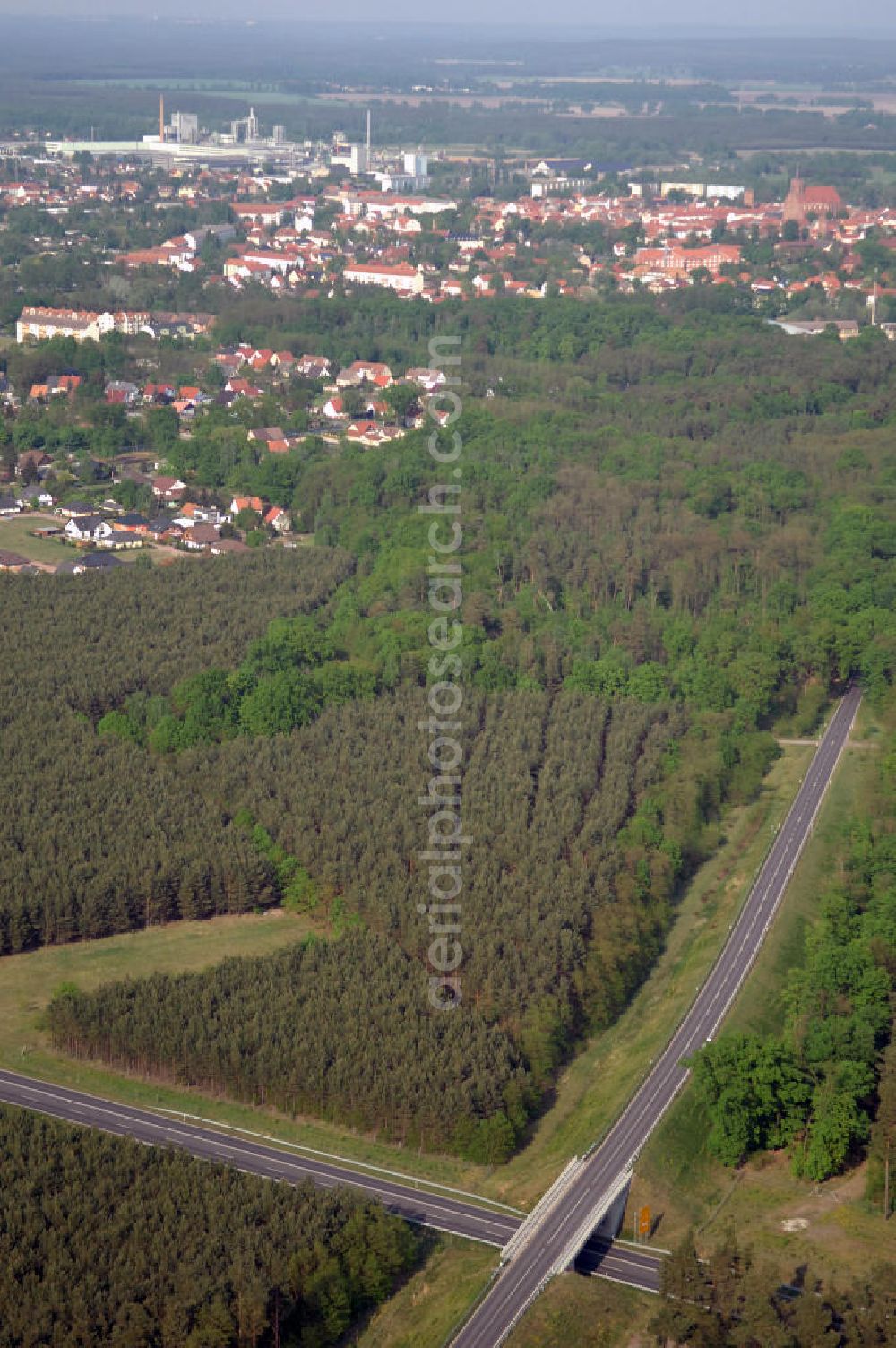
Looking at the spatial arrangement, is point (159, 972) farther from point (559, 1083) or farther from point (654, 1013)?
point (654, 1013)

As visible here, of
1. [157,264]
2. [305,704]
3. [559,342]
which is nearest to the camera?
[305,704]

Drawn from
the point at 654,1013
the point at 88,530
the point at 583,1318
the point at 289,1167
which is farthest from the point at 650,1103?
the point at 88,530

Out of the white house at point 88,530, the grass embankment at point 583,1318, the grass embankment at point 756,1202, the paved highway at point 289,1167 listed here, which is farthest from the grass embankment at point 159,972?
the white house at point 88,530

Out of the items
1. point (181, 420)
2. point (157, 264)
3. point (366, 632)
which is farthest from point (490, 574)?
point (157, 264)

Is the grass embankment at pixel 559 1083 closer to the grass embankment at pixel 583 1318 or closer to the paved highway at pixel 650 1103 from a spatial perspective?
the paved highway at pixel 650 1103

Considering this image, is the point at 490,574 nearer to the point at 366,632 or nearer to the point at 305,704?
the point at 366,632

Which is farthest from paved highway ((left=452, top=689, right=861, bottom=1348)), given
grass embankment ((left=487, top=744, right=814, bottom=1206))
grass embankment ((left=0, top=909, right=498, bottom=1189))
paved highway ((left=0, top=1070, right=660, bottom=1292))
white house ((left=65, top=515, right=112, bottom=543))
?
white house ((left=65, top=515, right=112, bottom=543))
